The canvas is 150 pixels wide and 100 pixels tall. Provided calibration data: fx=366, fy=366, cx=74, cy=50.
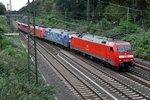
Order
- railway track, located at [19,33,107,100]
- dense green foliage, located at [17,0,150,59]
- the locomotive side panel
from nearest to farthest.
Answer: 1. railway track, located at [19,33,107,100]
2. the locomotive side panel
3. dense green foliage, located at [17,0,150,59]

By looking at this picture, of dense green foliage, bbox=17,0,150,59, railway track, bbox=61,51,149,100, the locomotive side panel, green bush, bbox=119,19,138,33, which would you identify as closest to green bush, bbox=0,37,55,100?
railway track, bbox=61,51,149,100

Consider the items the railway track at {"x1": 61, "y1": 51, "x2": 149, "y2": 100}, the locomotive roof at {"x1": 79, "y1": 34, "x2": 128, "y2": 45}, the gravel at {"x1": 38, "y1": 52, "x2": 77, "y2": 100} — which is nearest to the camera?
the railway track at {"x1": 61, "y1": 51, "x2": 149, "y2": 100}

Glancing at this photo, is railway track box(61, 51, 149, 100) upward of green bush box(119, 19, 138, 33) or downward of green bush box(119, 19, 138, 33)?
downward

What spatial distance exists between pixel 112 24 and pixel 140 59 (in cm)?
2336

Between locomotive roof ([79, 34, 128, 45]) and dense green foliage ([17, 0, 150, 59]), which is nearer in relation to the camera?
locomotive roof ([79, 34, 128, 45])

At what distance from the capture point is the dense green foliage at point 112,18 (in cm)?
4657

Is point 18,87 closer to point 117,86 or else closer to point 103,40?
point 117,86

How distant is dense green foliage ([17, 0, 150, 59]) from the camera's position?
46569 millimetres

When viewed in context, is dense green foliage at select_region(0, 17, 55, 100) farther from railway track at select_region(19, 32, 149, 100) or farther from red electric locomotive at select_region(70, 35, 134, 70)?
red electric locomotive at select_region(70, 35, 134, 70)

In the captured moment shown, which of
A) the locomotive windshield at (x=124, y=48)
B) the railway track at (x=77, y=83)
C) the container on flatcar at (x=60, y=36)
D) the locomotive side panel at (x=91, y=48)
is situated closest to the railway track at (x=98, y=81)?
the railway track at (x=77, y=83)

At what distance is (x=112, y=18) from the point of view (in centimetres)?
6381

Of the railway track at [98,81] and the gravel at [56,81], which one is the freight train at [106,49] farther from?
the gravel at [56,81]

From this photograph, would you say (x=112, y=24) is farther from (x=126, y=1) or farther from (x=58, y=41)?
(x=58, y=41)

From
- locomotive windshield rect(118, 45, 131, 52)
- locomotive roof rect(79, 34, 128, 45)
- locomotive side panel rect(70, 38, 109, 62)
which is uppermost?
locomotive roof rect(79, 34, 128, 45)
